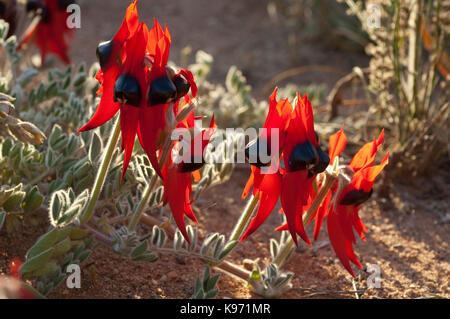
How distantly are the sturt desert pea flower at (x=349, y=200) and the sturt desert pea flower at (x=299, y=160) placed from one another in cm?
13

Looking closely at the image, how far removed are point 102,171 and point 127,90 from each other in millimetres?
292

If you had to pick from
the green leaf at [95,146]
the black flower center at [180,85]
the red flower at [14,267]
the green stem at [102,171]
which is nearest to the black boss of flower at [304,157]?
the black flower center at [180,85]

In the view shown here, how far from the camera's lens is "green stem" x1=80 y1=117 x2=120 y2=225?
1.51 metres

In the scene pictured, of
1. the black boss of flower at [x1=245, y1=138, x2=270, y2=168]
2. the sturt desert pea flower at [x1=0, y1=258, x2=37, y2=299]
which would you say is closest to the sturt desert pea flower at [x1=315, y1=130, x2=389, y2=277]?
the black boss of flower at [x1=245, y1=138, x2=270, y2=168]

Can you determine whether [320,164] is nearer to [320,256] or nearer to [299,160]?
[299,160]

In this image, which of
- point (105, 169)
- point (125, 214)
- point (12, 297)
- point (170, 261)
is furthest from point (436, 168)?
point (12, 297)

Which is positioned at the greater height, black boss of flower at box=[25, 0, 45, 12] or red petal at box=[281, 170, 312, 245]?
black boss of flower at box=[25, 0, 45, 12]

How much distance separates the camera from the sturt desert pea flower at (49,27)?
2.62 metres

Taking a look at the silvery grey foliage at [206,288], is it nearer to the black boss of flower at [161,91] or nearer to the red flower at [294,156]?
the red flower at [294,156]

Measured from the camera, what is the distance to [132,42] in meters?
1.39

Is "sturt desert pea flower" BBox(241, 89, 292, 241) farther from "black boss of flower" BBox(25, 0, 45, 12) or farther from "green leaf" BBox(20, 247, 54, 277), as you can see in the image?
"black boss of flower" BBox(25, 0, 45, 12)

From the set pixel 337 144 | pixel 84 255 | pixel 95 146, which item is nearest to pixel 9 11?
pixel 95 146

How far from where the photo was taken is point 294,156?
1.45 metres

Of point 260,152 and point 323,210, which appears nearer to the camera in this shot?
point 260,152
